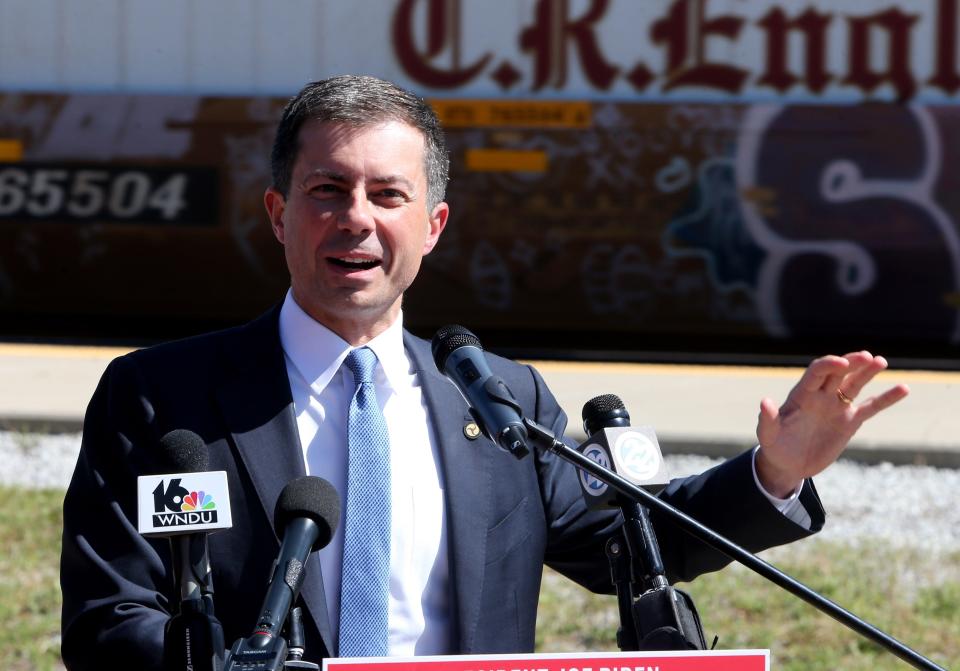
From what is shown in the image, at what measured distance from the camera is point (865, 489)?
742 centimetres

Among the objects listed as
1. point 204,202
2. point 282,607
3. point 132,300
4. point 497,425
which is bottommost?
point 132,300

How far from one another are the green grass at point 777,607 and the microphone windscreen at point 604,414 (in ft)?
9.95

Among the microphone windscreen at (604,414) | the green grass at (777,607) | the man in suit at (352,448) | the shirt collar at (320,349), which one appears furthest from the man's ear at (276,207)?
the green grass at (777,607)

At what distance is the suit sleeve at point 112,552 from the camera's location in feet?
7.52


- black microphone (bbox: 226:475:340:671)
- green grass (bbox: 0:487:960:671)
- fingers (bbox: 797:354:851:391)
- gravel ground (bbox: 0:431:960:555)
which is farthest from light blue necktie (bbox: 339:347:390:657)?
gravel ground (bbox: 0:431:960:555)

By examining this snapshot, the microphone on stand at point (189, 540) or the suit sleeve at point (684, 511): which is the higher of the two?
the microphone on stand at point (189, 540)

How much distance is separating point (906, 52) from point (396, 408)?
10.7m

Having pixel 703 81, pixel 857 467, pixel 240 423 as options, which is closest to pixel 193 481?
pixel 240 423

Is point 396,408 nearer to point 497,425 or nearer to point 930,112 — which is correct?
point 497,425

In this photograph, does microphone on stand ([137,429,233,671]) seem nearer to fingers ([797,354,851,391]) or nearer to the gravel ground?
fingers ([797,354,851,391])

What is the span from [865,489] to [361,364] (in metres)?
5.24

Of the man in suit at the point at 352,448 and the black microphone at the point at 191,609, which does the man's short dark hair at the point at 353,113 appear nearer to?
the man in suit at the point at 352,448

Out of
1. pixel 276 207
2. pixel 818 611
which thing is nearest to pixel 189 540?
pixel 276 207

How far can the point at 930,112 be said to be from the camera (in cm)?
1235
